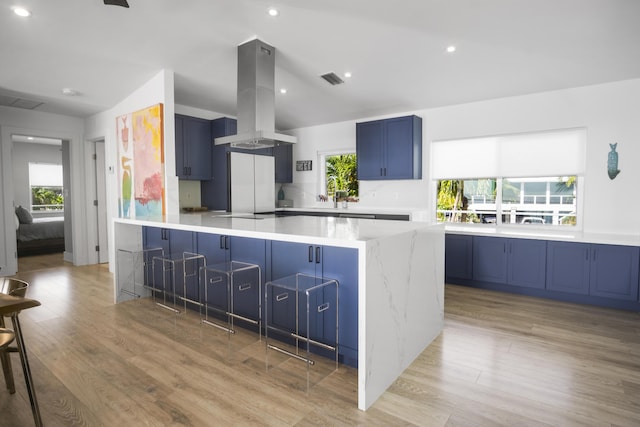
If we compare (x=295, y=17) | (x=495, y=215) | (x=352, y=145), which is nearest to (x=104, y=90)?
(x=295, y=17)

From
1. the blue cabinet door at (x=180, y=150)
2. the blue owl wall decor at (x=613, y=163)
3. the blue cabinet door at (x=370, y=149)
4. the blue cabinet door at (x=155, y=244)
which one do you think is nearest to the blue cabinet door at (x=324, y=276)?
the blue cabinet door at (x=155, y=244)

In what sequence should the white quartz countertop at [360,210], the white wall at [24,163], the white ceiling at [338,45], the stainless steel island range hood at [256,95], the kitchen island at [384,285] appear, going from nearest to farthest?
the kitchen island at [384,285]
the white ceiling at [338,45]
the stainless steel island range hood at [256,95]
the white quartz countertop at [360,210]
the white wall at [24,163]

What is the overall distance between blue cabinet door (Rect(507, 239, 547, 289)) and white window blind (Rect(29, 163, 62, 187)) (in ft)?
34.4

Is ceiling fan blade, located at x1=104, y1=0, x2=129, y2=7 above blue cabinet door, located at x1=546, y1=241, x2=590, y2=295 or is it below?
above

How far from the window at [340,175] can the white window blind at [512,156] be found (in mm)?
1515

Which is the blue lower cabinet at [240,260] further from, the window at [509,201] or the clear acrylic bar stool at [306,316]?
the window at [509,201]

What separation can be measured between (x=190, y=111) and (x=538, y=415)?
5.78 m

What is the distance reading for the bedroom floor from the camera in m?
5.66

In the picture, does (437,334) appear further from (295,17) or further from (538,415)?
(295,17)

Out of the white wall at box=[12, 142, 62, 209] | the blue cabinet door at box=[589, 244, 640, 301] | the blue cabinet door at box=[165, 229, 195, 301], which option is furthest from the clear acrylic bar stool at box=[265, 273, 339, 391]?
the white wall at box=[12, 142, 62, 209]

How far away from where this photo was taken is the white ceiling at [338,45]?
296 centimetres

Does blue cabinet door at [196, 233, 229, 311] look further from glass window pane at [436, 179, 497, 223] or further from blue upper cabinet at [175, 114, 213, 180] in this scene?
glass window pane at [436, 179, 497, 223]

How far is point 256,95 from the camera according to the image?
147 inches

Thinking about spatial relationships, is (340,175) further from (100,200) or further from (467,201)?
(100,200)
